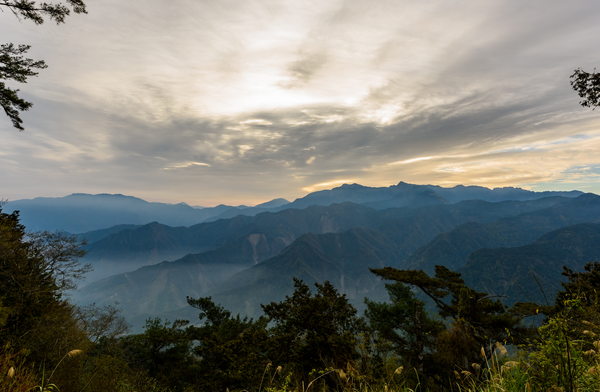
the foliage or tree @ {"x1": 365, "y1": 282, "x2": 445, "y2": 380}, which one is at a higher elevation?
the foliage

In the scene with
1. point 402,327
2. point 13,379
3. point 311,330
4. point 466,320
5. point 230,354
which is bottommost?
point 402,327

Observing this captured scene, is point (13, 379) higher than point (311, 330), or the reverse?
point (13, 379)

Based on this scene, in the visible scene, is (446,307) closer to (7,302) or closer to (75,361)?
(75,361)

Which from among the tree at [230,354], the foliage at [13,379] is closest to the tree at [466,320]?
the tree at [230,354]

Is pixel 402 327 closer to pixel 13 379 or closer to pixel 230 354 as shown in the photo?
pixel 230 354

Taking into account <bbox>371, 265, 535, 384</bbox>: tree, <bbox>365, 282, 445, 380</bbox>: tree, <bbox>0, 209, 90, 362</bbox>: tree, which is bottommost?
<bbox>365, 282, 445, 380</bbox>: tree

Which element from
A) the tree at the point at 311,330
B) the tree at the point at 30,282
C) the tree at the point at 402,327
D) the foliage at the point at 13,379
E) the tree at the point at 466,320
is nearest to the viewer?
the foliage at the point at 13,379

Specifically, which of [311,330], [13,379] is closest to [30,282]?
[13,379]

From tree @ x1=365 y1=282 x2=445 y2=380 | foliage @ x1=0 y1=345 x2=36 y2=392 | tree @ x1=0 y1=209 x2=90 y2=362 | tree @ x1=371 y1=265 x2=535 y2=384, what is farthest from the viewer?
tree @ x1=365 y1=282 x2=445 y2=380

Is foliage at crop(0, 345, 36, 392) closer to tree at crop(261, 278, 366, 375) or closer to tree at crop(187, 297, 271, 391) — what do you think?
tree at crop(187, 297, 271, 391)

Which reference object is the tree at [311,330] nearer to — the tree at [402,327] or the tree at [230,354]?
the tree at [230,354]

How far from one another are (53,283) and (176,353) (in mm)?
16324

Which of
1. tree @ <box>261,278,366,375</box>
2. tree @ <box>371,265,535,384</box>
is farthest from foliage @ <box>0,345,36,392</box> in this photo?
tree @ <box>371,265,535,384</box>

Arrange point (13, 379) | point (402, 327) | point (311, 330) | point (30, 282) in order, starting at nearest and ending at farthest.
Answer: point (13, 379) → point (311, 330) → point (30, 282) → point (402, 327)
